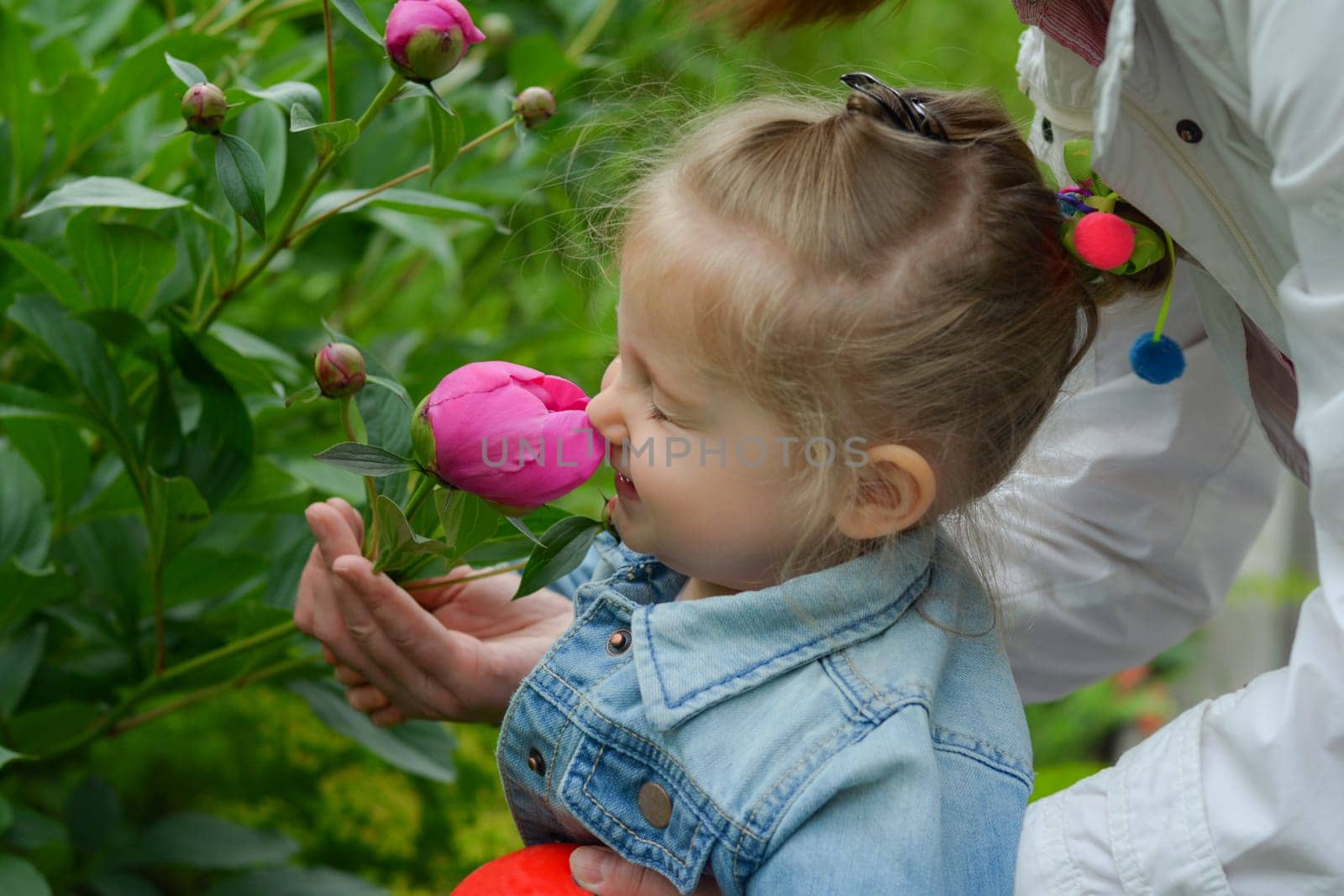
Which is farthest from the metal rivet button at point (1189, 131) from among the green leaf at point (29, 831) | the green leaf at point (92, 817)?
the green leaf at point (92, 817)

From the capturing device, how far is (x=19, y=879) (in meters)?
0.93

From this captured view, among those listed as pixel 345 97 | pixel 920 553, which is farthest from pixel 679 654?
pixel 345 97

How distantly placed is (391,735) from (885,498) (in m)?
0.58

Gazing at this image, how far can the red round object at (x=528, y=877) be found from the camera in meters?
0.78

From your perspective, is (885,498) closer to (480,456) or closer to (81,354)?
(480,456)

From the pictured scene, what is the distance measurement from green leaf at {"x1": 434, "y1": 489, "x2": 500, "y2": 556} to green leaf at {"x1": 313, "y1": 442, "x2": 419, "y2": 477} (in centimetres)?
3

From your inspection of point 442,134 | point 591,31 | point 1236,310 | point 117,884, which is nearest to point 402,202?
point 442,134

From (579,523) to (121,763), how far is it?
3.76 ft

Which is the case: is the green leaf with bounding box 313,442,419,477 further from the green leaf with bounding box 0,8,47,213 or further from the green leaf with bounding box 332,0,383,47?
the green leaf with bounding box 0,8,47,213

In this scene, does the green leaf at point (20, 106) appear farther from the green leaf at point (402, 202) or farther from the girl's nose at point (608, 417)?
the girl's nose at point (608, 417)

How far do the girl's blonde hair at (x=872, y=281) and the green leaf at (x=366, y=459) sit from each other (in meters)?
0.17

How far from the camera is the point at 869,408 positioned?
748 mm

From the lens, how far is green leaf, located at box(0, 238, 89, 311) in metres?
0.92

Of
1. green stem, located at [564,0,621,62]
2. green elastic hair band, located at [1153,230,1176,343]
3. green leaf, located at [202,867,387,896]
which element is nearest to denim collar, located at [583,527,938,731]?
green elastic hair band, located at [1153,230,1176,343]
